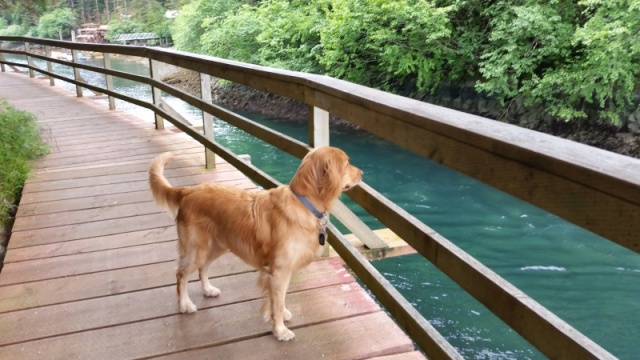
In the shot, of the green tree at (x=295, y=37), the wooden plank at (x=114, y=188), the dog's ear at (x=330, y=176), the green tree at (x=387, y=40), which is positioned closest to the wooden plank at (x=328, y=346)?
the dog's ear at (x=330, y=176)

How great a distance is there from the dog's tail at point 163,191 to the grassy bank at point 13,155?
147 centimetres

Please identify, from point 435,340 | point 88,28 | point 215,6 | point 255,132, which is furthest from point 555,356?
point 88,28

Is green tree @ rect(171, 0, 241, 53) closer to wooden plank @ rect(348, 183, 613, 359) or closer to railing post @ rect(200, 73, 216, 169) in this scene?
railing post @ rect(200, 73, 216, 169)

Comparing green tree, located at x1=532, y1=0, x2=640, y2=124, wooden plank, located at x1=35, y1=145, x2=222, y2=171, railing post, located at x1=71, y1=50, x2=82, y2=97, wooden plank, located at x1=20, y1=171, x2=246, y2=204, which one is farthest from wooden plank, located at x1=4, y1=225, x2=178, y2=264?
green tree, located at x1=532, y1=0, x2=640, y2=124

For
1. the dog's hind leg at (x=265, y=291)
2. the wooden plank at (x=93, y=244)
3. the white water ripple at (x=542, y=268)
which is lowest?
the white water ripple at (x=542, y=268)

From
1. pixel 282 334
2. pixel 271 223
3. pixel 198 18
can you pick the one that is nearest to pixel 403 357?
pixel 282 334

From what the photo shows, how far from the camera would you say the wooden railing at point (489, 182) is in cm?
91

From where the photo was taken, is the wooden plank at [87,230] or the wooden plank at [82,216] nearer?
the wooden plank at [87,230]

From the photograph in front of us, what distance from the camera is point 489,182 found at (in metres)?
1.21

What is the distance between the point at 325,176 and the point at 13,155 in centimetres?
420

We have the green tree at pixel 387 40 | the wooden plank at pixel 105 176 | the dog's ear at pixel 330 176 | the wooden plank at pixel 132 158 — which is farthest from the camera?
the green tree at pixel 387 40

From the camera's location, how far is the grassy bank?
379 cm

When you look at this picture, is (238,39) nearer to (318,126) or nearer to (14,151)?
(14,151)

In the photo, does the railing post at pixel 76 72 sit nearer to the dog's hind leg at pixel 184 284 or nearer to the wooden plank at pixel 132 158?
the wooden plank at pixel 132 158
